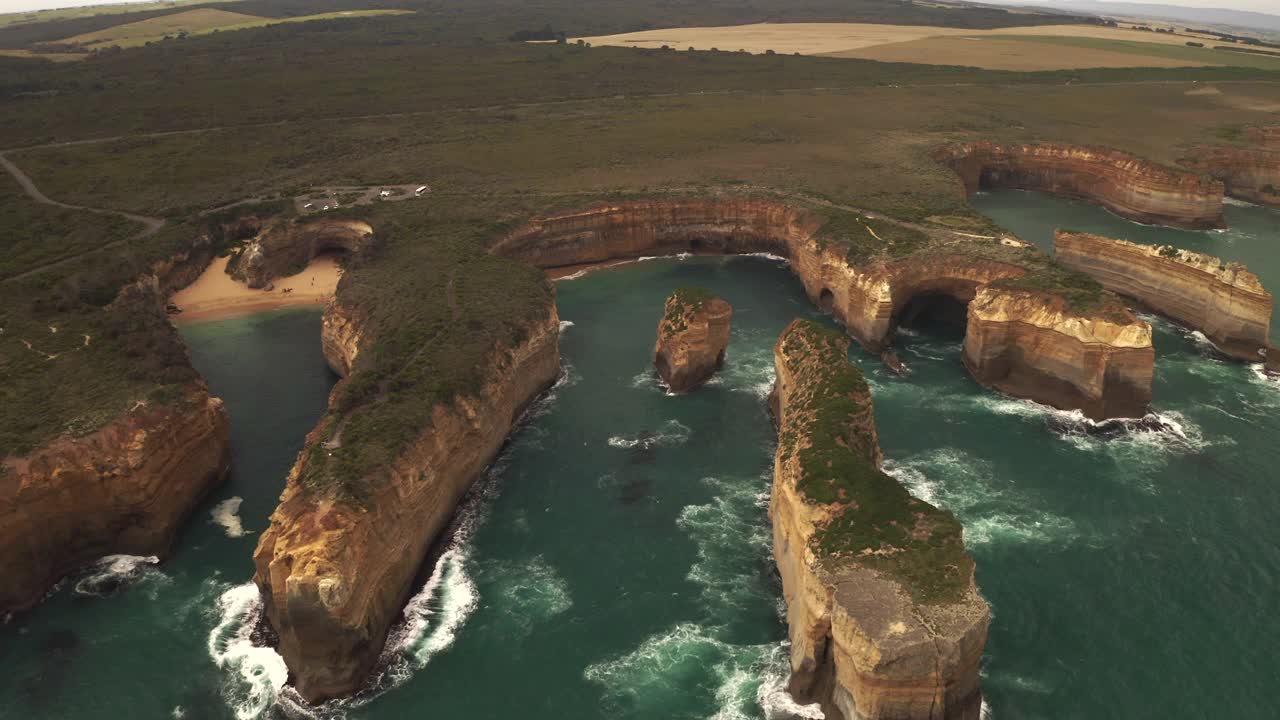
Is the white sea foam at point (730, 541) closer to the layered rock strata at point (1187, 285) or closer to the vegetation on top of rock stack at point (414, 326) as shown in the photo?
the vegetation on top of rock stack at point (414, 326)

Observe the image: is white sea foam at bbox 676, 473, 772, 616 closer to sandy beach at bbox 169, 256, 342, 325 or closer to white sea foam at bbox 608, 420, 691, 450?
white sea foam at bbox 608, 420, 691, 450

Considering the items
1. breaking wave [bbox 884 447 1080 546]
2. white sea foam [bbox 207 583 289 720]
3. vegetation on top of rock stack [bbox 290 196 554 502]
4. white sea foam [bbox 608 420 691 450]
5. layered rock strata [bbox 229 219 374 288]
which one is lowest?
white sea foam [bbox 207 583 289 720]

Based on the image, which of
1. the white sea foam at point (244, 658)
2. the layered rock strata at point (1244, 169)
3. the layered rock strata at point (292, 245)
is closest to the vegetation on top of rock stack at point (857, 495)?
the white sea foam at point (244, 658)

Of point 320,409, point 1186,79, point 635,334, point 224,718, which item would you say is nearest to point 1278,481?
point 635,334

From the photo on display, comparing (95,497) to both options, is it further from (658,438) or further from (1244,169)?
(1244,169)

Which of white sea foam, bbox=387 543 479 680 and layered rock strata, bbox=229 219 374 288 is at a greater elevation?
layered rock strata, bbox=229 219 374 288

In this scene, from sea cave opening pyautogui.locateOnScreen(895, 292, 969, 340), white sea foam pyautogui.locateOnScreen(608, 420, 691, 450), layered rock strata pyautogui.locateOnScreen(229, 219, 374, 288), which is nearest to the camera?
white sea foam pyautogui.locateOnScreen(608, 420, 691, 450)

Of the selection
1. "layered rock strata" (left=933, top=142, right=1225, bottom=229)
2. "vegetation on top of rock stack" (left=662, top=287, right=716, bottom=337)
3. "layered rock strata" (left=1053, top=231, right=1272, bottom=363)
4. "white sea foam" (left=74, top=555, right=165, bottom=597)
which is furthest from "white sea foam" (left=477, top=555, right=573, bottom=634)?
"layered rock strata" (left=933, top=142, right=1225, bottom=229)
